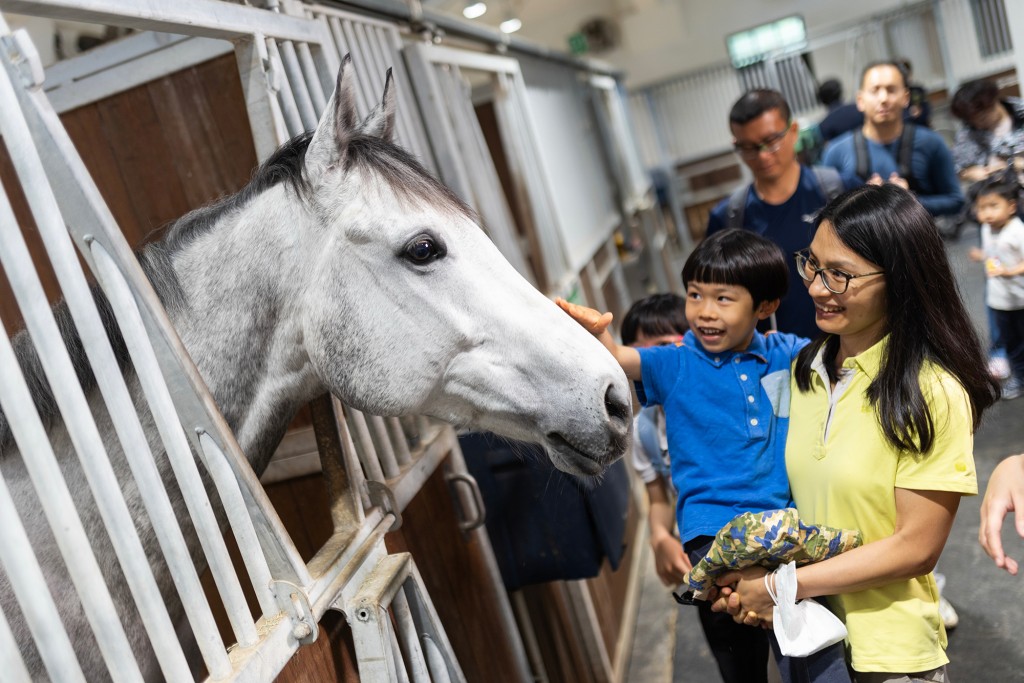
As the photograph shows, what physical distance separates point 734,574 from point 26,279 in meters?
1.19

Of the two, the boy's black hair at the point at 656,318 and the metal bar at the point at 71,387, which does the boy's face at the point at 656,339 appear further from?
the metal bar at the point at 71,387

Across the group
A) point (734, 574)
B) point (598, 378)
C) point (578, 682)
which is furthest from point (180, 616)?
point (578, 682)

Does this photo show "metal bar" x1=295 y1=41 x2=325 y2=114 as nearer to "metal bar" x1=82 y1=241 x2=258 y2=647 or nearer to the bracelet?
"metal bar" x1=82 y1=241 x2=258 y2=647

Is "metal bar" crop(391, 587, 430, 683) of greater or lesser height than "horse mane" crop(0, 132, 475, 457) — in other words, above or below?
below

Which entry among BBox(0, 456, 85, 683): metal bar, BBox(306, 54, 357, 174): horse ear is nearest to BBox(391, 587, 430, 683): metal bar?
BBox(0, 456, 85, 683): metal bar

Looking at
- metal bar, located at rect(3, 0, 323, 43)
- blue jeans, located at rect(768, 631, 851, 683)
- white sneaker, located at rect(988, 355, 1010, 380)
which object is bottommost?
white sneaker, located at rect(988, 355, 1010, 380)

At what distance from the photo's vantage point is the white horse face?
3.97 feet

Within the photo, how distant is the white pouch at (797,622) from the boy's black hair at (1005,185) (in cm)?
292

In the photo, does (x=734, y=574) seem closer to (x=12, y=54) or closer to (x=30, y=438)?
(x=30, y=438)

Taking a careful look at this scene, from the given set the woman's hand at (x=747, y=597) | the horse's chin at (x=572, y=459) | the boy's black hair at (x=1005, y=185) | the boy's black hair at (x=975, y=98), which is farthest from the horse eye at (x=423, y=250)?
the boy's black hair at (x=975, y=98)

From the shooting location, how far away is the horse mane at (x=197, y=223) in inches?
44.5

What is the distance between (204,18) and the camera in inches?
50.2

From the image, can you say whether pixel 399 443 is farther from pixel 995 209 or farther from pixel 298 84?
pixel 995 209

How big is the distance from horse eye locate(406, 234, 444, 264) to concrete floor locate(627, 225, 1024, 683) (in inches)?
40.2
